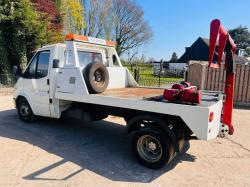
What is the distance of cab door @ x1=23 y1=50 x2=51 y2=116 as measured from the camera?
231 inches

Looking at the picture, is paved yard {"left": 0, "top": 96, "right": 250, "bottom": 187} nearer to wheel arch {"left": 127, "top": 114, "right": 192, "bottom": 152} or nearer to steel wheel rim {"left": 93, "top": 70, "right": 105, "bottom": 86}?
wheel arch {"left": 127, "top": 114, "right": 192, "bottom": 152}

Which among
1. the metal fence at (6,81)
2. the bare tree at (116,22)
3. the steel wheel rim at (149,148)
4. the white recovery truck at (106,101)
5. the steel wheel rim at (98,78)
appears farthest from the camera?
the bare tree at (116,22)

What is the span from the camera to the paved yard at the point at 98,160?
3.66m

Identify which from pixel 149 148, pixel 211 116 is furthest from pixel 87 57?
pixel 211 116

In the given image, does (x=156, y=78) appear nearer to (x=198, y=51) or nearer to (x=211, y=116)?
(x=211, y=116)

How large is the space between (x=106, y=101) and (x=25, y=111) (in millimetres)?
3413

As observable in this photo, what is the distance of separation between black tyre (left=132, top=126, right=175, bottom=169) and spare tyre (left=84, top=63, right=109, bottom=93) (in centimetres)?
150

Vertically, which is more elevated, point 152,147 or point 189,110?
point 189,110

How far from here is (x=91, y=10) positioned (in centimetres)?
2681

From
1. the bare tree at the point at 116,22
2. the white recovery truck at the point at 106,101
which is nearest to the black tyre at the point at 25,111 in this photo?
the white recovery truck at the point at 106,101

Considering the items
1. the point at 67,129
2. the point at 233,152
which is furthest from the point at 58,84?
the point at 233,152

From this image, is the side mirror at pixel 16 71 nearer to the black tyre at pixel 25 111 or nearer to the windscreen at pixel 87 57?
the black tyre at pixel 25 111

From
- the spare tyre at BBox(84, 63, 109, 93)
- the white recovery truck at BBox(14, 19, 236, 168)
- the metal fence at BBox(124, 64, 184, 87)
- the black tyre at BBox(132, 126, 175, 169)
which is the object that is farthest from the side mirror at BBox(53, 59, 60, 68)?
the metal fence at BBox(124, 64, 184, 87)

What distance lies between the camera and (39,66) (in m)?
6.09
